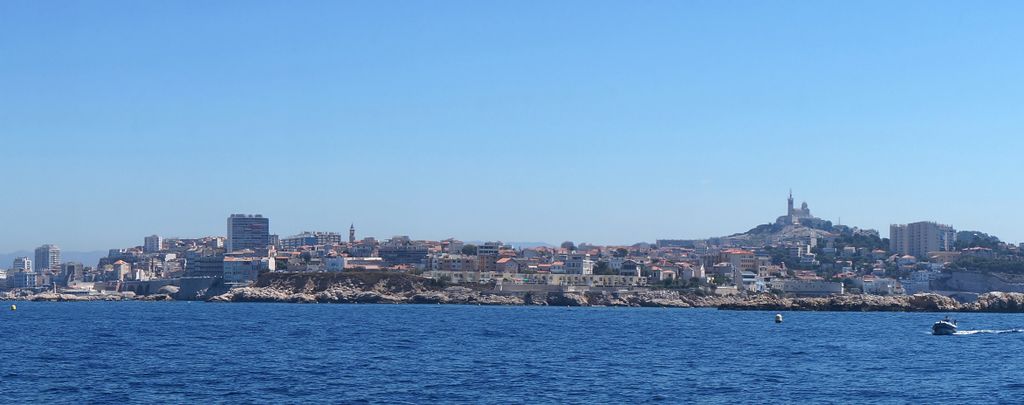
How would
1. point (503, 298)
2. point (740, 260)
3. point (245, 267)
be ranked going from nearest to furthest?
point (503, 298), point (245, 267), point (740, 260)

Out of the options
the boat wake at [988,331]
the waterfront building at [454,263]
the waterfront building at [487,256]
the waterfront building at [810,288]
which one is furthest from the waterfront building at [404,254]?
the boat wake at [988,331]

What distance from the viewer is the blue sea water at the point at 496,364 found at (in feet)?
117

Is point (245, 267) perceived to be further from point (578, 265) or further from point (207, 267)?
point (578, 265)

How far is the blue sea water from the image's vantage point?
35.8 meters

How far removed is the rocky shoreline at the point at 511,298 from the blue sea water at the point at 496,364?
40.2m

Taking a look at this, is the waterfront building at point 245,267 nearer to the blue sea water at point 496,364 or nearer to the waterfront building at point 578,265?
the waterfront building at point 578,265

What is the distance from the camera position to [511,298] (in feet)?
419

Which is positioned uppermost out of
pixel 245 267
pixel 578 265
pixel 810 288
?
pixel 578 265

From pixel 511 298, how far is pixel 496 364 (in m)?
82.6

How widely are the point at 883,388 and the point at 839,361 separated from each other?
9829 millimetres

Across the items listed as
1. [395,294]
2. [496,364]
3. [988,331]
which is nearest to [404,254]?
[395,294]

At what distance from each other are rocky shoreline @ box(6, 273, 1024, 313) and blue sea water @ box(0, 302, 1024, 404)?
40242 mm

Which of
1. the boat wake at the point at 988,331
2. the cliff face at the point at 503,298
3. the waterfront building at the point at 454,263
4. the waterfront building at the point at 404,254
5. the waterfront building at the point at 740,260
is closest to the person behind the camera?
the boat wake at the point at 988,331

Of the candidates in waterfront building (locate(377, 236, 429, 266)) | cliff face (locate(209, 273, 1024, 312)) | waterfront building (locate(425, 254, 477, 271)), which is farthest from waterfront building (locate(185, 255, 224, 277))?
waterfront building (locate(425, 254, 477, 271))
